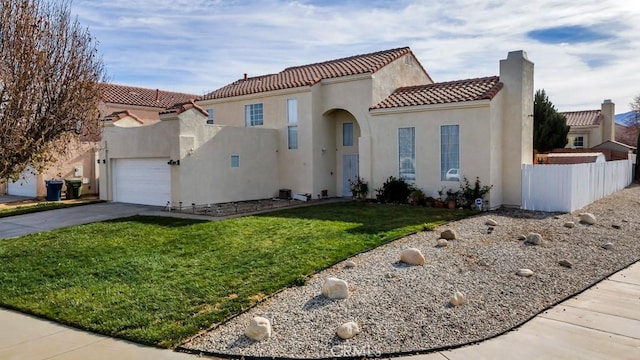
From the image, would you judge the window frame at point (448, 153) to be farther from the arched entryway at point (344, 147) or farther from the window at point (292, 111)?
the window at point (292, 111)

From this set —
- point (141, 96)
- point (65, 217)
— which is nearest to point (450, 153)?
point (65, 217)

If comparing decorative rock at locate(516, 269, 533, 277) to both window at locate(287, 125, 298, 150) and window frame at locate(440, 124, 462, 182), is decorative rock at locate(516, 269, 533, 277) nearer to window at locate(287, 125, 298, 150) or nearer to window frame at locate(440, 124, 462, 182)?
window frame at locate(440, 124, 462, 182)

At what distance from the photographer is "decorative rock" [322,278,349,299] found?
25.0ft

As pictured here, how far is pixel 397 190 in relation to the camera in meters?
18.7

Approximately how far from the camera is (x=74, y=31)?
417 inches

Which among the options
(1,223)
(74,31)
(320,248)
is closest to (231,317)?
(320,248)

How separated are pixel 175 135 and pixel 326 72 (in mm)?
8321

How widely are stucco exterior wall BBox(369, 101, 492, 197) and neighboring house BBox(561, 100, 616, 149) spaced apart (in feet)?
92.9

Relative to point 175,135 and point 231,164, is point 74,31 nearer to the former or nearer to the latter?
point 175,135

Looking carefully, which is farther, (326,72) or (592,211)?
(326,72)

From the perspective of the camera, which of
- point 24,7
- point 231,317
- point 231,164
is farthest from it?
point 231,164

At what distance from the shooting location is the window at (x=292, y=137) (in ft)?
71.7

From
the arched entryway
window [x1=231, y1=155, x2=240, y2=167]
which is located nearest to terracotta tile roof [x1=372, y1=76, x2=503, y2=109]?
the arched entryway

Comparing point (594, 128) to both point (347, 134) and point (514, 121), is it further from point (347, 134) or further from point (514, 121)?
point (347, 134)
